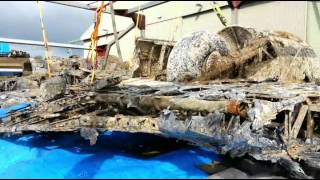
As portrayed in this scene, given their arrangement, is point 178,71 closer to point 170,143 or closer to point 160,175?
point 170,143

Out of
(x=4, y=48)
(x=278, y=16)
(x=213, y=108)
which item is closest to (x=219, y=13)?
(x=278, y=16)

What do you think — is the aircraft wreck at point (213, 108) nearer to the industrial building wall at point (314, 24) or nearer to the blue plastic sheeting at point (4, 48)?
the industrial building wall at point (314, 24)

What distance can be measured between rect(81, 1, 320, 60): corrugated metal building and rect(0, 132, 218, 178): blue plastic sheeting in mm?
8417

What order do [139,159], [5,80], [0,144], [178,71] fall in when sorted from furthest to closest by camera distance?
[5,80]
[178,71]
[0,144]
[139,159]

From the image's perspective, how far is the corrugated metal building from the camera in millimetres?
11938

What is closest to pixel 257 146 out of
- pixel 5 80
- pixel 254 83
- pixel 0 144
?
pixel 254 83

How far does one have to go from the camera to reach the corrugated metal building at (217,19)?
39.2 feet

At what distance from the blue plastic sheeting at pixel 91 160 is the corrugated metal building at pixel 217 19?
842cm

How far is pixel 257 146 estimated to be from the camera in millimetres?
4309

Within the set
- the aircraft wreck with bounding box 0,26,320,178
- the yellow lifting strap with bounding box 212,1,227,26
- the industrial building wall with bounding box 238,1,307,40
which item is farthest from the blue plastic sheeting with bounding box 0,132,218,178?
the yellow lifting strap with bounding box 212,1,227,26

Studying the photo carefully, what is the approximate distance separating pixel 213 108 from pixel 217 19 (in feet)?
39.2

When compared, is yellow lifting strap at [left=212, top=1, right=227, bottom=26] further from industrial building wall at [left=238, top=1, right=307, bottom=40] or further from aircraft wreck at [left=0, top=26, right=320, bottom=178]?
aircraft wreck at [left=0, top=26, right=320, bottom=178]

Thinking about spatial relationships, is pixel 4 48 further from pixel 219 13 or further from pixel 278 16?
pixel 278 16

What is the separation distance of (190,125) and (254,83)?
253cm
